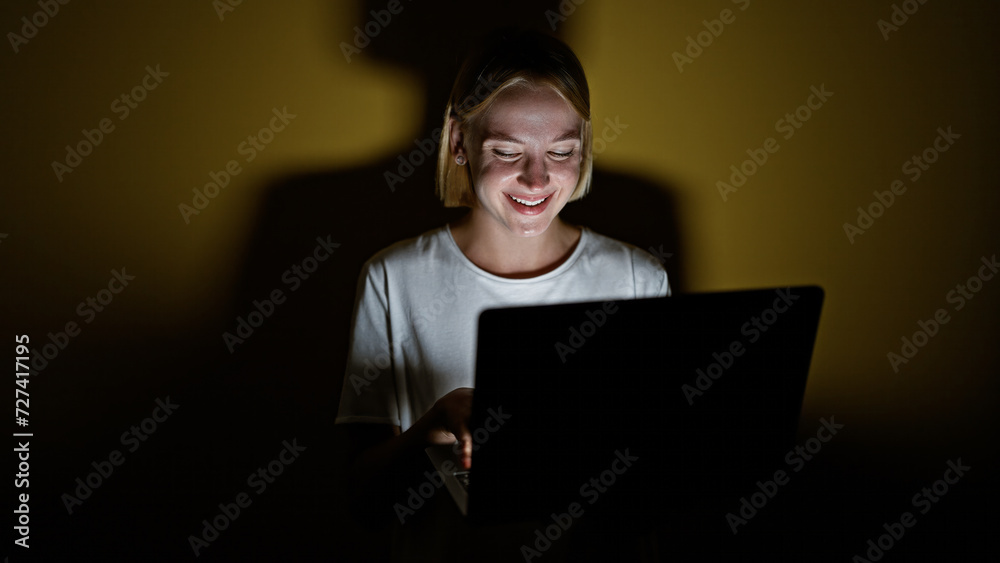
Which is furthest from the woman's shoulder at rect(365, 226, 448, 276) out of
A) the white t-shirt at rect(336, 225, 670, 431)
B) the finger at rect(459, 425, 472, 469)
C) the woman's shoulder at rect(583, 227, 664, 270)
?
the finger at rect(459, 425, 472, 469)

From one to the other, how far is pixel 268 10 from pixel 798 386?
106cm

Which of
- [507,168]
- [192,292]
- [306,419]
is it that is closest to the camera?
[507,168]

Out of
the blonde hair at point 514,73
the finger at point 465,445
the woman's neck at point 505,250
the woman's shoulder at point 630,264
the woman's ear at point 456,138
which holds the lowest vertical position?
the finger at point 465,445

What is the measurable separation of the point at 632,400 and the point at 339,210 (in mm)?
817

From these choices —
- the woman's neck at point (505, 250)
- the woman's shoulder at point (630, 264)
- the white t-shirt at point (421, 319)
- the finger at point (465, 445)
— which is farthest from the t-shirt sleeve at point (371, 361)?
the woman's shoulder at point (630, 264)

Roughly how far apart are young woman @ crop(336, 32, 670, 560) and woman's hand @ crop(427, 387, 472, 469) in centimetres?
2

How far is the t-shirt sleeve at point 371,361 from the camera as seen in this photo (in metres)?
1.23

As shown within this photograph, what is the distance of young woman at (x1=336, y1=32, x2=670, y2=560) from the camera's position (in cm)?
115

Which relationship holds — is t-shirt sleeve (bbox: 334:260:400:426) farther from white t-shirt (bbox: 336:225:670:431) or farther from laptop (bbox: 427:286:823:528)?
laptop (bbox: 427:286:823:528)

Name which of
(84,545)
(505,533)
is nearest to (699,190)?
(505,533)

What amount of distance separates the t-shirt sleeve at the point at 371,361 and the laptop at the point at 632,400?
0.43m

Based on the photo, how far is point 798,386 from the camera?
0.93 metres

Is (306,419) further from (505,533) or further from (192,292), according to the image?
(505,533)

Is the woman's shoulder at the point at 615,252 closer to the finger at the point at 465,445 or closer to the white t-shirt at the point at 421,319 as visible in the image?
the white t-shirt at the point at 421,319
